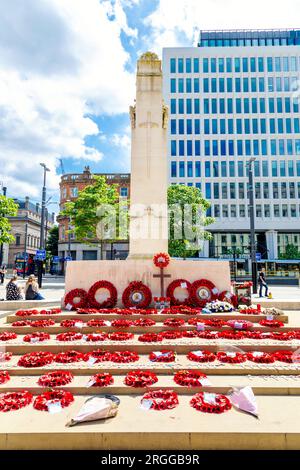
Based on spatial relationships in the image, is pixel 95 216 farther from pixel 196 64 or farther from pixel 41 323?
pixel 196 64

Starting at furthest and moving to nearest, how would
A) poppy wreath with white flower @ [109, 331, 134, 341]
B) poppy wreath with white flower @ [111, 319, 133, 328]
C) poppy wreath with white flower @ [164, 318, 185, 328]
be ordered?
poppy wreath with white flower @ [164, 318, 185, 328]
poppy wreath with white flower @ [111, 319, 133, 328]
poppy wreath with white flower @ [109, 331, 134, 341]

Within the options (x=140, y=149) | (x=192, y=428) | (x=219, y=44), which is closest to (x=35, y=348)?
(x=192, y=428)

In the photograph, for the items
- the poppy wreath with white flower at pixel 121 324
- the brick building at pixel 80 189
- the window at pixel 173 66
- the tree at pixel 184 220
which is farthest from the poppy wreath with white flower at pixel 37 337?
the window at pixel 173 66

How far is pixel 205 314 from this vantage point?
919 centimetres

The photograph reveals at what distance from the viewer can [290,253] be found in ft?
150

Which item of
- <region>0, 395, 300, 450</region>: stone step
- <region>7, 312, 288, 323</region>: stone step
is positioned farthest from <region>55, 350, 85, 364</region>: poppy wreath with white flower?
<region>7, 312, 288, 323</region>: stone step

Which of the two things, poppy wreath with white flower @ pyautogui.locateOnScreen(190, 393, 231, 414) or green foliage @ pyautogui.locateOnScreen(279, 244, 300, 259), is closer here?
poppy wreath with white flower @ pyautogui.locateOnScreen(190, 393, 231, 414)

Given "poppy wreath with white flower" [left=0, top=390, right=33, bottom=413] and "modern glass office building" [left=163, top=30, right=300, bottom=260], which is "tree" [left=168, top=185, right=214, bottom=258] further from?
"poppy wreath with white flower" [left=0, top=390, right=33, bottom=413]

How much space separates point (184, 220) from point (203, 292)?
2117 centimetres

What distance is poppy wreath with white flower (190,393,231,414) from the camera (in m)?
4.32

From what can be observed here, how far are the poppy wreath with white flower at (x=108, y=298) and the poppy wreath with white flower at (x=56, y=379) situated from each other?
16.4 feet

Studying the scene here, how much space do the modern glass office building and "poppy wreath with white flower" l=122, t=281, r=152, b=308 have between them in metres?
37.4
